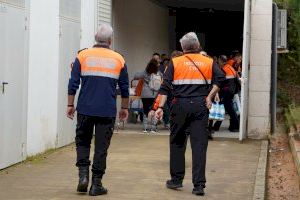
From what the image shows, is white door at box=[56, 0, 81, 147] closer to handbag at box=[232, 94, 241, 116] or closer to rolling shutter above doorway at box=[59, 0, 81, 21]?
rolling shutter above doorway at box=[59, 0, 81, 21]

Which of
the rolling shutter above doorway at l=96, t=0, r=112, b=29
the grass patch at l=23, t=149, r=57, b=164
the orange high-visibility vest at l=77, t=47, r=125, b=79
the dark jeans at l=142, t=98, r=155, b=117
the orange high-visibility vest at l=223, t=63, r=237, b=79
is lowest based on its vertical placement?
the grass patch at l=23, t=149, r=57, b=164

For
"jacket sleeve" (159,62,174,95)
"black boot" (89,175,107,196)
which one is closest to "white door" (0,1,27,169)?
"black boot" (89,175,107,196)

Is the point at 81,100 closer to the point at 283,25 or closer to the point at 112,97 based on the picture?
the point at 112,97

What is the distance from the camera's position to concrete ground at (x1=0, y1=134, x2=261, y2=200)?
7.61 metres

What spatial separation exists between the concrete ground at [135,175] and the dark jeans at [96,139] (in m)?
0.39

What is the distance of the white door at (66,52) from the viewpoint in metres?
11.3

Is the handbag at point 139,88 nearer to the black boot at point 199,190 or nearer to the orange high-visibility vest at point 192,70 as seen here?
the orange high-visibility vest at point 192,70

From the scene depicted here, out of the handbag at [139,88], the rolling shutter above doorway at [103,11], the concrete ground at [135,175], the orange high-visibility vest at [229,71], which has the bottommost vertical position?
the concrete ground at [135,175]

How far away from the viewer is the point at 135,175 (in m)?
8.89

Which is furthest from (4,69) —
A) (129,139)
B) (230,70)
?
(230,70)

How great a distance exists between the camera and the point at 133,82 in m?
16.0

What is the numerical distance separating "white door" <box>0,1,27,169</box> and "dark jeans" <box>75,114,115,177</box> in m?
1.95

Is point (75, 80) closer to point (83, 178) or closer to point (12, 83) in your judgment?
point (83, 178)

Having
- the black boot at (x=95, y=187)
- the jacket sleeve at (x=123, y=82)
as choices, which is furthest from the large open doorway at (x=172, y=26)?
the black boot at (x=95, y=187)
